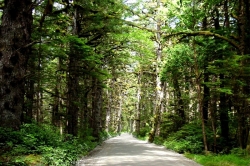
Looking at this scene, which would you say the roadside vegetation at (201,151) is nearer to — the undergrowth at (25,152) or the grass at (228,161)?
the grass at (228,161)

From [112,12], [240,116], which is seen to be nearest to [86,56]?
[112,12]

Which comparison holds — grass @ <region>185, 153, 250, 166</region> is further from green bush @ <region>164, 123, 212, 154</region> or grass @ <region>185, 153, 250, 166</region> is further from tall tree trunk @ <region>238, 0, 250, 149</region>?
green bush @ <region>164, 123, 212, 154</region>

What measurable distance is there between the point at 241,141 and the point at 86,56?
8.73 metres

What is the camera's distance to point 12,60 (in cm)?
838

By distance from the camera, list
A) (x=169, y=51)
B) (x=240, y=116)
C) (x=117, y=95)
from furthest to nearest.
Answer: (x=117, y=95)
(x=169, y=51)
(x=240, y=116)

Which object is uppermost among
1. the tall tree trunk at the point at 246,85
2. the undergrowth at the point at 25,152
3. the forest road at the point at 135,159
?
the tall tree trunk at the point at 246,85

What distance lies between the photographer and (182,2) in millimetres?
15508

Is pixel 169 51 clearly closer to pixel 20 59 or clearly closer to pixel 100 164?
pixel 100 164

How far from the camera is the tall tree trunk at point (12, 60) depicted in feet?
27.2

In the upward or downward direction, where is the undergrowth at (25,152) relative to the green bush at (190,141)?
upward

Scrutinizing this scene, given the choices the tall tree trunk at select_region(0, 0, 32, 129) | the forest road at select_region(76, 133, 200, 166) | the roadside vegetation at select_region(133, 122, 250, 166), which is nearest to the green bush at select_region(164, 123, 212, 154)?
the roadside vegetation at select_region(133, 122, 250, 166)

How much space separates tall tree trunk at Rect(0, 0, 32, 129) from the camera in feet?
27.2

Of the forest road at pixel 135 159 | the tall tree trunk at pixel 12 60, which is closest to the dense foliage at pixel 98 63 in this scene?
the tall tree trunk at pixel 12 60

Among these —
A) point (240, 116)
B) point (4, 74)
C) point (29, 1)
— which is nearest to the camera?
point (4, 74)
